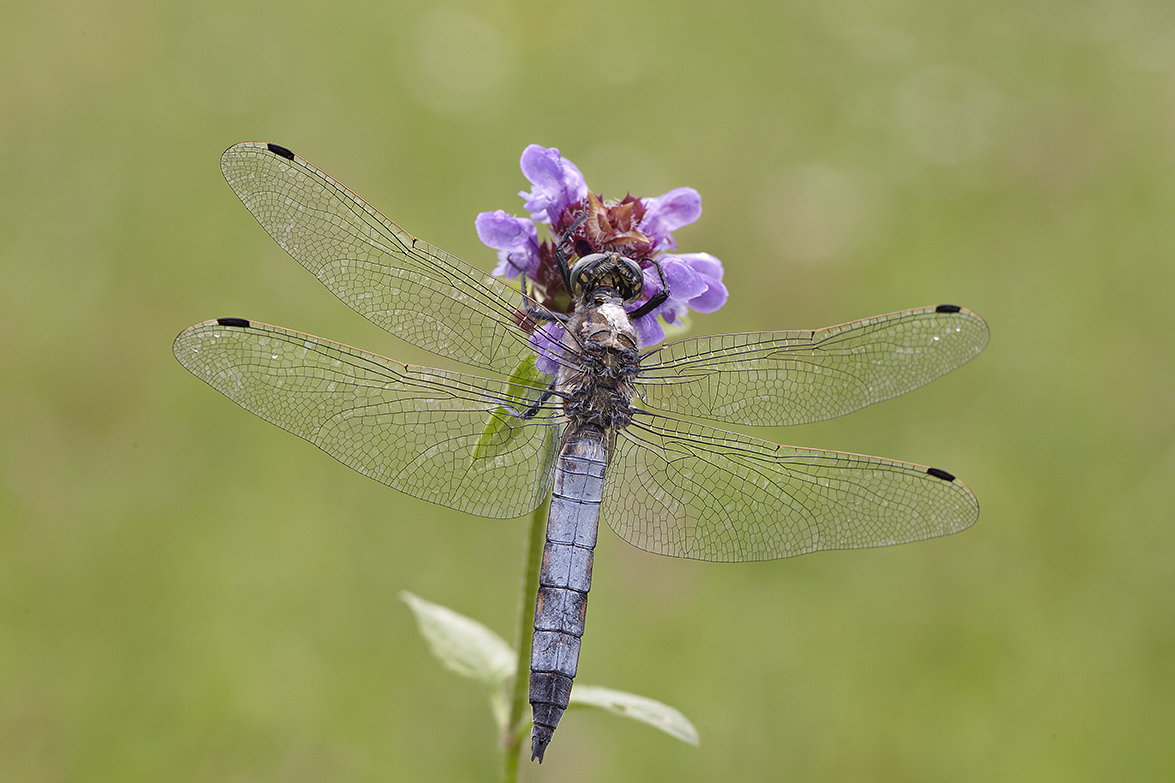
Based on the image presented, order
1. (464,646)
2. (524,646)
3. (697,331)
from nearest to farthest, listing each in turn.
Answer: (524,646), (464,646), (697,331)

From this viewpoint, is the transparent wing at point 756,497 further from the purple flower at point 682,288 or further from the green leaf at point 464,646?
the green leaf at point 464,646

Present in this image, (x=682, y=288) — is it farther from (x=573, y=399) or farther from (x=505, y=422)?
(x=505, y=422)

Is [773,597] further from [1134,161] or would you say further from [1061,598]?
[1134,161]

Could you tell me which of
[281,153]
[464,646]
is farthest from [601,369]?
[281,153]

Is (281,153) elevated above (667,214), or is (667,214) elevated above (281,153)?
(667,214)

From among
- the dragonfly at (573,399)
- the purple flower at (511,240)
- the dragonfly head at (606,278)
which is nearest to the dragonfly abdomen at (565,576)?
the dragonfly at (573,399)

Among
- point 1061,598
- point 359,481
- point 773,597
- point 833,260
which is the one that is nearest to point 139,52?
point 359,481

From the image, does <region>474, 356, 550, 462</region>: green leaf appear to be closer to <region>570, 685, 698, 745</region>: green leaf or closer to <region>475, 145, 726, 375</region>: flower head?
<region>475, 145, 726, 375</region>: flower head
